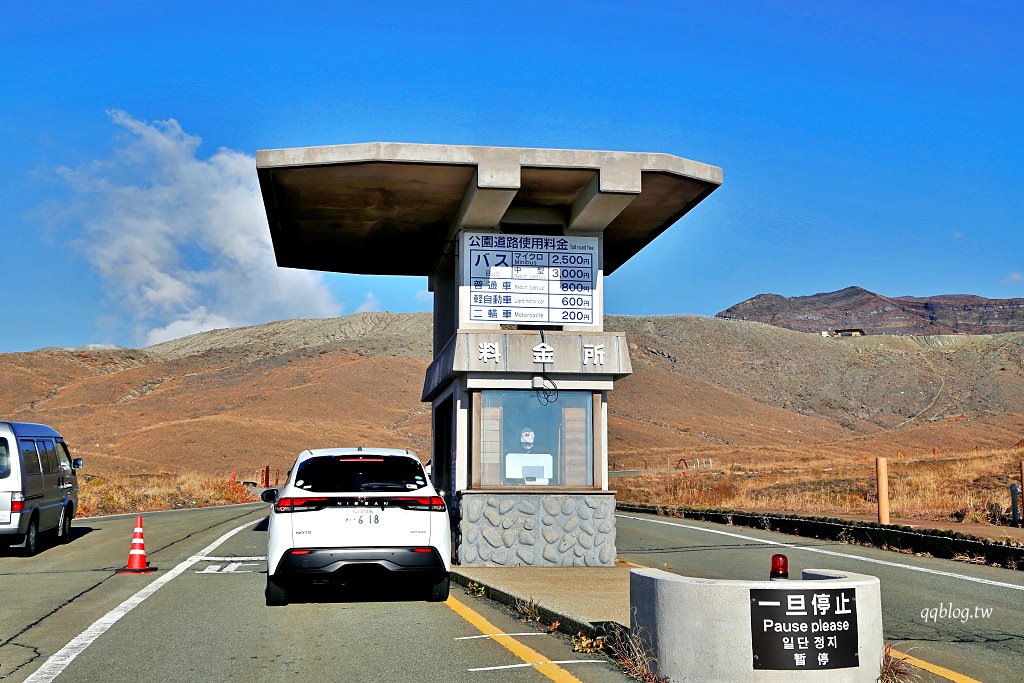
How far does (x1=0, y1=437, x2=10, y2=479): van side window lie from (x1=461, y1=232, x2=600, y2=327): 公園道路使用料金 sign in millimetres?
7737

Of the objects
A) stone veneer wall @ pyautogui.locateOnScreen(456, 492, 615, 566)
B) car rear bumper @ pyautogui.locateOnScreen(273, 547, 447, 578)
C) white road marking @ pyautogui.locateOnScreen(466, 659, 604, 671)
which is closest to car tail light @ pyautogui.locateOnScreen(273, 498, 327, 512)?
→ car rear bumper @ pyautogui.locateOnScreen(273, 547, 447, 578)

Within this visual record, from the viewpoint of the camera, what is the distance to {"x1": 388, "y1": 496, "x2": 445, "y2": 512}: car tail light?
34.7ft

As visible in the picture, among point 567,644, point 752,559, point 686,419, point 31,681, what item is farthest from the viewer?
point 686,419

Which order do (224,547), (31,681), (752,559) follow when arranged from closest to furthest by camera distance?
(31,681)
(752,559)
(224,547)

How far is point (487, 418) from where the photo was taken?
607 inches

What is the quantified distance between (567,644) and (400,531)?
2662 millimetres

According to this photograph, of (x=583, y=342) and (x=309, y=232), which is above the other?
(x=309, y=232)

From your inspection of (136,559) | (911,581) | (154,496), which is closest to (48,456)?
(136,559)

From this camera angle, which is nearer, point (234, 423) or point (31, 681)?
point (31, 681)

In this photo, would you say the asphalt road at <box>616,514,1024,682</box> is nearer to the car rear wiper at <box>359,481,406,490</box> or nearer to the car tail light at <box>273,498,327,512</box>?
the car rear wiper at <box>359,481,406,490</box>

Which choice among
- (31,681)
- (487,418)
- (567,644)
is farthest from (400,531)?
(487,418)

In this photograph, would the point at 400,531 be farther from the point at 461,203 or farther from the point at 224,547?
the point at 224,547

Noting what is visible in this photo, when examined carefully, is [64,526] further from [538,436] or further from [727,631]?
[727,631]
